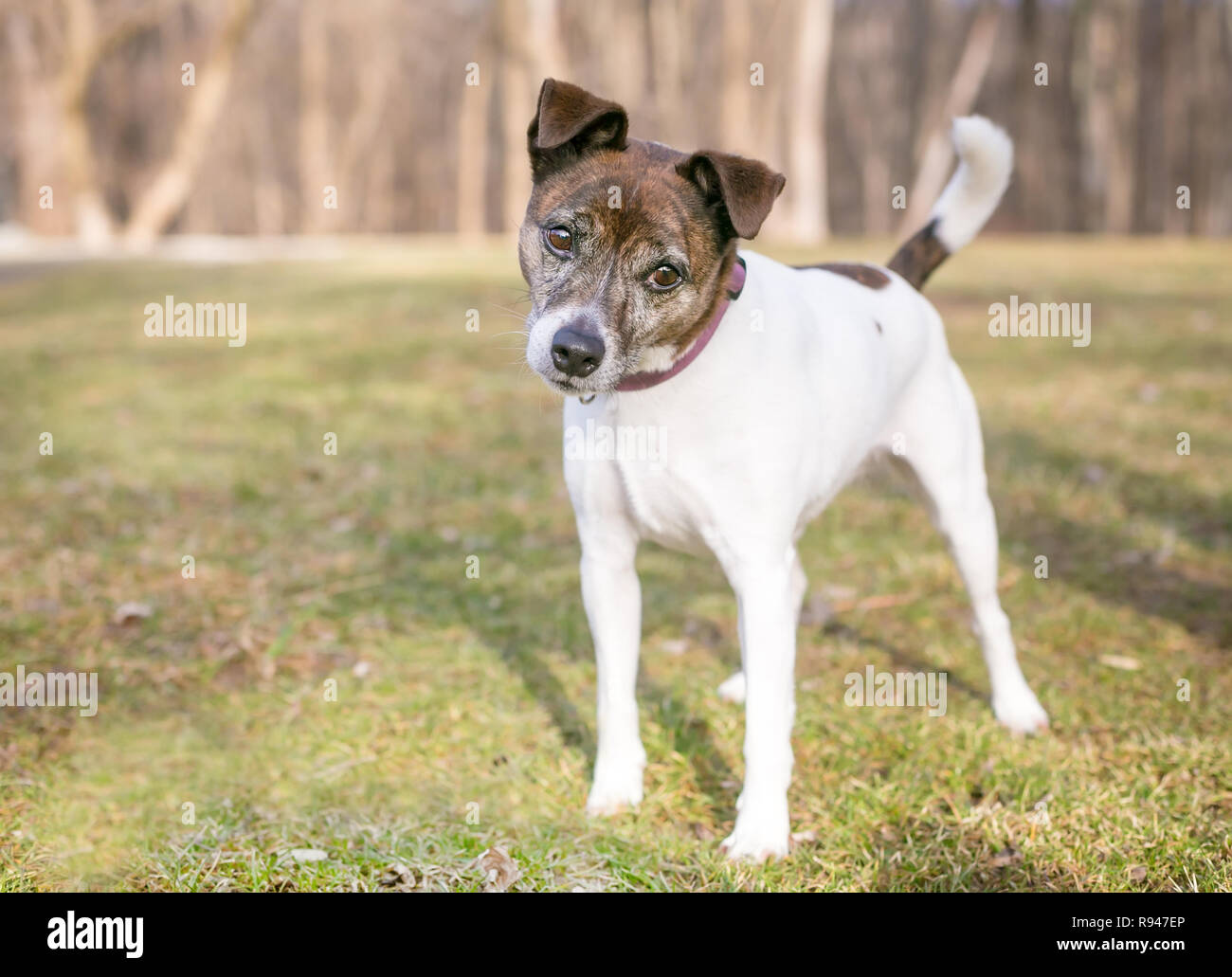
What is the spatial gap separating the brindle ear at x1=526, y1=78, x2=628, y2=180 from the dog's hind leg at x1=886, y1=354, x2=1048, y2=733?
1.36 metres

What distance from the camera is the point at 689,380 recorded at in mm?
2936

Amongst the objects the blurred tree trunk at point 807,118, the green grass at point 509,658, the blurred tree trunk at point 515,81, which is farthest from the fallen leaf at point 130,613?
the blurred tree trunk at point 807,118

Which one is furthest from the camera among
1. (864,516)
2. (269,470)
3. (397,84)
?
(397,84)

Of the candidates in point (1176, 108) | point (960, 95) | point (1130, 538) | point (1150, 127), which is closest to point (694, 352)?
point (1130, 538)

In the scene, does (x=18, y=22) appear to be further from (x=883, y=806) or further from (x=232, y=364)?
(x=883, y=806)

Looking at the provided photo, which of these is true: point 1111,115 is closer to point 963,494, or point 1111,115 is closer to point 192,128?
point 192,128

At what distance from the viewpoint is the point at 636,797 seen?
3320 millimetres

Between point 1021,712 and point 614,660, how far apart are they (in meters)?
1.54

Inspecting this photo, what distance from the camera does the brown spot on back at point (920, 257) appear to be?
410cm

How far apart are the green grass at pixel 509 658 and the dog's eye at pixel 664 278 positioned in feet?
3.43

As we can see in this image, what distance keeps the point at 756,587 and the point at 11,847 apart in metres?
2.09

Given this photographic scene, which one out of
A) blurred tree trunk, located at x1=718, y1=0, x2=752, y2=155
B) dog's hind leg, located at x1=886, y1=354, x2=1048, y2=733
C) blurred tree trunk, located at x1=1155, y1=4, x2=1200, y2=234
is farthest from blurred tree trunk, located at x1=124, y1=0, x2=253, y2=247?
blurred tree trunk, located at x1=1155, y1=4, x2=1200, y2=234

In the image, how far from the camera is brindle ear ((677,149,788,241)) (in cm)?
276
